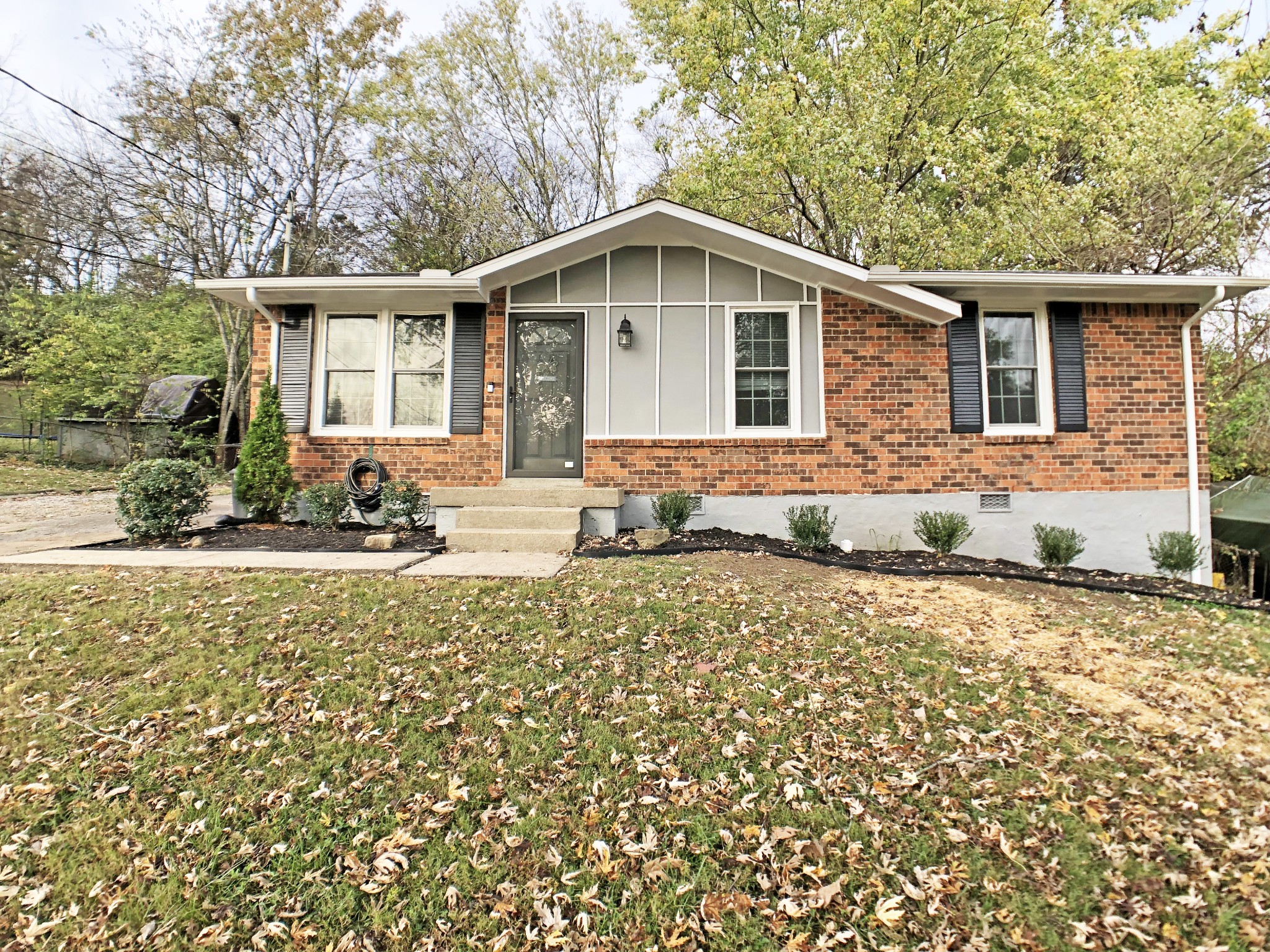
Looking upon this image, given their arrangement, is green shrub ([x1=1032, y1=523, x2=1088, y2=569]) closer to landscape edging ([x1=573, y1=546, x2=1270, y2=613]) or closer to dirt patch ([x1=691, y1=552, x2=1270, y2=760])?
landscape edging ([x1=573, y1=546, x2=1270, y2=613])

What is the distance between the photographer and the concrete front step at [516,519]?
6246 mm

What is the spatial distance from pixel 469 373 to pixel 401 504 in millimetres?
1762

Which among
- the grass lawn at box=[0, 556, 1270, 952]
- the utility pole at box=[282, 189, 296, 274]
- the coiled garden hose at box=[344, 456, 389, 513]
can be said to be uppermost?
the utility pole at box=[282, 189, 296, 274]

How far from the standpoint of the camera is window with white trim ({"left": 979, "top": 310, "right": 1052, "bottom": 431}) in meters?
7.21

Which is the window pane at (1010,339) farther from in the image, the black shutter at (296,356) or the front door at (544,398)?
the black shutter at (296,356)

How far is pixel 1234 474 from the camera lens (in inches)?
425

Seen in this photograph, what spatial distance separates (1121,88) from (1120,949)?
1489cm

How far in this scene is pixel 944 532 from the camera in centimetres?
639

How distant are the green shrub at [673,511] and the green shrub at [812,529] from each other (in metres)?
1.16

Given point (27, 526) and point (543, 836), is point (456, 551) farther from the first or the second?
point (27, 526)

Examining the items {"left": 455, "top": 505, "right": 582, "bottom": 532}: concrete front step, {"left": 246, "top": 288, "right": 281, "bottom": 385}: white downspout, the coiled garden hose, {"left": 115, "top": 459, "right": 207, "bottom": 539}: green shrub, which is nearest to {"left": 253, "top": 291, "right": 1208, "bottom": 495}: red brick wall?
{"left": 455, "top": 505, "right": 582, "bottom": 532}: concrete front step

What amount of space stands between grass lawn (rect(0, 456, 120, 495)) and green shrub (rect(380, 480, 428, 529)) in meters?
6.51

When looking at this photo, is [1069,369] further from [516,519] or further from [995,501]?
[516,519]

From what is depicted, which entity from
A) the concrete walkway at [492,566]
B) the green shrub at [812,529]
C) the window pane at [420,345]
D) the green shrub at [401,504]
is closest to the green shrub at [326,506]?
the green shrub at [401,504]
